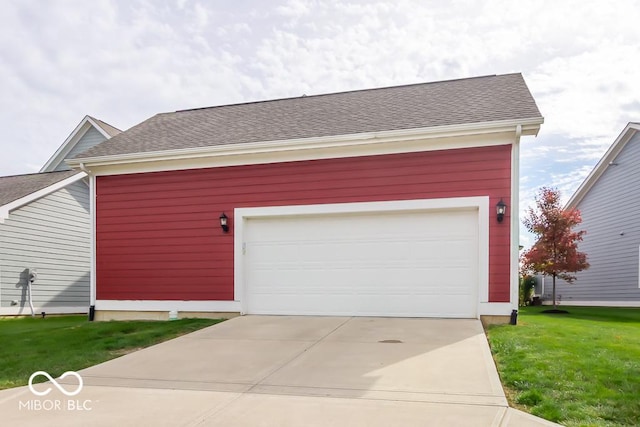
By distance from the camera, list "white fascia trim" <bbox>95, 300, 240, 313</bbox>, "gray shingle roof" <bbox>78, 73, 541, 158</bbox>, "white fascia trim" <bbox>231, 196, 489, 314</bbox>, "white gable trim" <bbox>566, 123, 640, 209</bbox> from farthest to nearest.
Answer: "white gable trim" <bbox>566, 123, 640, 209</bbox> < "white fascia trim" <bbox>95, 300, 240, 313</bbox> < "gray shingle roof" <bbox>78, 73, 541, 158</bbox> < "white fascia trim" <bbox>231, 196, 489, 314</bbox>

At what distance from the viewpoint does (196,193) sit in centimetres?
881

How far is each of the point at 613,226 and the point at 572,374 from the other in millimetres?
13189

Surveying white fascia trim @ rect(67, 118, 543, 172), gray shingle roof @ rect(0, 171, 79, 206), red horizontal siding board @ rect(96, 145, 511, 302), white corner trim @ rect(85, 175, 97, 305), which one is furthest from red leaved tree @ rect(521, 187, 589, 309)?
gray shingle roof @ rect(0, 171, 79, 206)

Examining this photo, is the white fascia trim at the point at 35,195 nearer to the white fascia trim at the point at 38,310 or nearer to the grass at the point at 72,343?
the white fascia trim at the point at 38,310

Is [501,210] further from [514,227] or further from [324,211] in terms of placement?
[324,211]

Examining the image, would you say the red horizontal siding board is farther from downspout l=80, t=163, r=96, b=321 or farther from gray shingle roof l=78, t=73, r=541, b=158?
gray shingle roof l=78, t=73, r=541, b=158

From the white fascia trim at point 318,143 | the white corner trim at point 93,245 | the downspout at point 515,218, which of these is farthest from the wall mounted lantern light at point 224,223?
the downspout at point 515,218

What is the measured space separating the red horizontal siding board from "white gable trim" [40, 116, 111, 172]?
26.5 feet

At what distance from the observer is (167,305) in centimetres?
881

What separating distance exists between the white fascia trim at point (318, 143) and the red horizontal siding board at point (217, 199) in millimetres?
322

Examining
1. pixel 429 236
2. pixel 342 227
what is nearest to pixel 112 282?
pixel 342 227

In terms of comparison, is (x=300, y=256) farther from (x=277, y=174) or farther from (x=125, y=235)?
(x=125, y=235)

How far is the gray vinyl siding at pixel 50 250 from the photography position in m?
11.6

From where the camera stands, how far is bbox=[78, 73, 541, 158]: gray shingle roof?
7.96 metres
